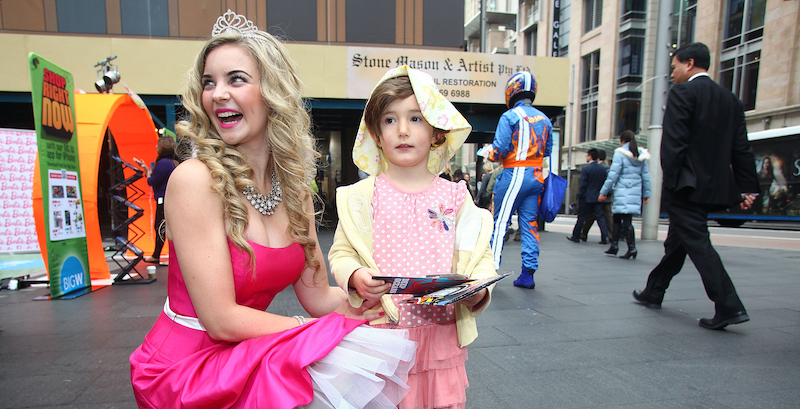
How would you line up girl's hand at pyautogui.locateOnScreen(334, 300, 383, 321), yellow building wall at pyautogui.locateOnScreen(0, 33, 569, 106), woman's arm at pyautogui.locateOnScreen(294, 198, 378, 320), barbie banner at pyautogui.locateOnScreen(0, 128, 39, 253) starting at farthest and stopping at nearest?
1. yellow building wall at pyautogui.locateOnScreen(0, 33, 569, 106)
2. barbie banner at pyautogui.locateOnScreen(0, 128, 39, 253)
3. woman's arm at pyautogui.locateOnScreen(294, 198, 378, 320)
4. girl's hand at pyautogui.locateOnScreen(334, 300, 383, 321)

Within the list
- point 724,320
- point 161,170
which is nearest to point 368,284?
point 724,320

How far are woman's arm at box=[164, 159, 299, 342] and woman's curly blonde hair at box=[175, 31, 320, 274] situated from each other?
46mm

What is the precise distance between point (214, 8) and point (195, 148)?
36.6ft

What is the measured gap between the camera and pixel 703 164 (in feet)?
10.9

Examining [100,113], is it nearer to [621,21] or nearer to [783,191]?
[783,191]

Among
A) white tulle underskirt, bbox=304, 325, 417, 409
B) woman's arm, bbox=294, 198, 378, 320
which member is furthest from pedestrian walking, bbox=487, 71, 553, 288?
white tulle underskirt, bbox=304, 325, 417, 409

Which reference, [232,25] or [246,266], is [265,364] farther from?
[232,25]

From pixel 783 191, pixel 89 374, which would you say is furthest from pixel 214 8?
pixel 783 191

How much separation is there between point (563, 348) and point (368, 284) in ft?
7.02

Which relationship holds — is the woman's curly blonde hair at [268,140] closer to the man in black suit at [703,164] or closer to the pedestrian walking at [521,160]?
the pedestrian walking at [521,160]

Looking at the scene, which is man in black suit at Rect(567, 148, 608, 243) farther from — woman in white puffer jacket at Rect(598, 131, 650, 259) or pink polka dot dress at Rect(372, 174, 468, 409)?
pink polka dot dress at Rect(372, 174, 468, 409)

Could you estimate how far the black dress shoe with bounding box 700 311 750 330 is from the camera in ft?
10.3

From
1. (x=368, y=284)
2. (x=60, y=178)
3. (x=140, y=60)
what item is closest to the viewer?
(x=368, y=284)

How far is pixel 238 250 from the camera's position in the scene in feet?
4.11
